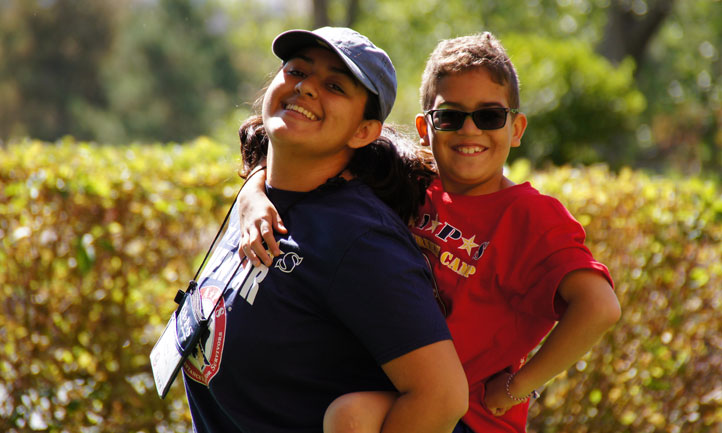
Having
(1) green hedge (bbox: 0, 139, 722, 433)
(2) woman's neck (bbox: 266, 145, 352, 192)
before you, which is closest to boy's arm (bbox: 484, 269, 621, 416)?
(2) woman's neck (bbox: 266, 145, 352, 192)

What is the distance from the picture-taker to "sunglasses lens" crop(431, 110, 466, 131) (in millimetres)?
2027

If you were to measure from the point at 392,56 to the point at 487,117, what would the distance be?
56.4 ft

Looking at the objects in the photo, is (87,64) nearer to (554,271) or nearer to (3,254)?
(3,254)

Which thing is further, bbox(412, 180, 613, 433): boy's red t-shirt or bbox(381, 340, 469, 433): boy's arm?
bbox(412, 180, 613, 433): boy's red t-shirt

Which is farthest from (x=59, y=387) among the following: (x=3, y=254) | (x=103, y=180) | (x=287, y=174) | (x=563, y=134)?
(x=563, y=134)

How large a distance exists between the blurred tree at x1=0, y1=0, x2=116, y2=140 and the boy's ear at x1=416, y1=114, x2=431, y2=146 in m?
29.8

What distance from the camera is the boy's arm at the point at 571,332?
175 cm

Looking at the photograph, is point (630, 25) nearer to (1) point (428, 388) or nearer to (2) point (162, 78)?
(1) point (428, 388)

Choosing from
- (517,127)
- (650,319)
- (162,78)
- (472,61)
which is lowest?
(162,78)

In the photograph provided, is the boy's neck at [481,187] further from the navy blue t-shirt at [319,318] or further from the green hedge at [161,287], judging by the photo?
the green hedge at [161,287]

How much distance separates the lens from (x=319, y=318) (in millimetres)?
1631

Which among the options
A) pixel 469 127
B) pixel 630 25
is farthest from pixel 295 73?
pixel 630 25

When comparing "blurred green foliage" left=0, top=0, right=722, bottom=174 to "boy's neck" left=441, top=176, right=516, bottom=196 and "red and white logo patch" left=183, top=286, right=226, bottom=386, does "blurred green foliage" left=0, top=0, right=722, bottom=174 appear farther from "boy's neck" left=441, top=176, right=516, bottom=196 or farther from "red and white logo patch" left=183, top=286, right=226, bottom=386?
"red and white logo patch" left=183, top=286, right=226, bottom=386

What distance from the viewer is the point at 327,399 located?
1.67 metres
